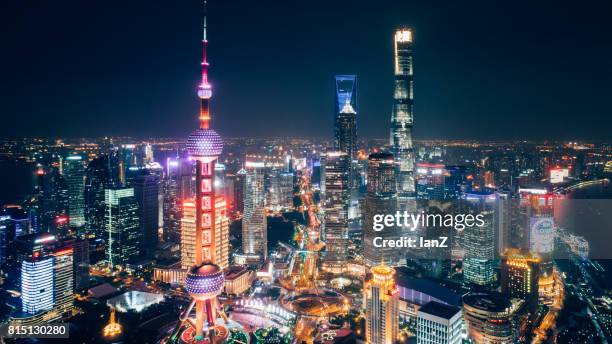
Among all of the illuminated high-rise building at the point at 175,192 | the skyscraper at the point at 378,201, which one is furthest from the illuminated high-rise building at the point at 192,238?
the skyscraper at the point at 378,201

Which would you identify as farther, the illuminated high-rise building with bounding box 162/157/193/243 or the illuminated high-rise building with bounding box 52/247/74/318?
the illuminated high-rise building with bounding box 162/157/193/243

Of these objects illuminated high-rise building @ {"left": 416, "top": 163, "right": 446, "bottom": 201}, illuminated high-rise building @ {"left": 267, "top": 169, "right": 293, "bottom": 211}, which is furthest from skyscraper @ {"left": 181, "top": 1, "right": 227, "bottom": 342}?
illuminated high-rise building @ {"left": 267, "top": 169, "right": 293, "bottom": 211}

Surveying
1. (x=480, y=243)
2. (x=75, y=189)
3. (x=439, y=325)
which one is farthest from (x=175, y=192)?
(x=439, y=325)

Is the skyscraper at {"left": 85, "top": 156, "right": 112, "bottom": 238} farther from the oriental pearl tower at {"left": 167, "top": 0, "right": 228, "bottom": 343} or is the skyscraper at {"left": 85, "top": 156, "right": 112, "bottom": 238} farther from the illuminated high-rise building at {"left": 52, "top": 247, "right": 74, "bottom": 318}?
the oriental pearl tower at {"left": 167, "top": 0, "right": 228, "bottom": 343}

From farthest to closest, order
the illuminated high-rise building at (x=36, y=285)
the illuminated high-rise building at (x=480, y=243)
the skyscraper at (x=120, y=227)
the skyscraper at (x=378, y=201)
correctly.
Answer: the skyscraper at (x=120, y=227) → the skyscraper at (x=378, y=201) → the illuminated high-rise building at (x=480, y=243) → the illuminated high-rise building at (x=36, y=285)

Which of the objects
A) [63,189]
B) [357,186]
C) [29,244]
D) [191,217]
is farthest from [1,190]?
[357,186]

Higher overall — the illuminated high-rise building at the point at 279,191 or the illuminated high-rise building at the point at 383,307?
the illuminated high-rise building at the point at 279,191

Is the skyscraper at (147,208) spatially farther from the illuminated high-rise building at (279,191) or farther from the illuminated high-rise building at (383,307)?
the illuminated high-rise building at (383,307)
